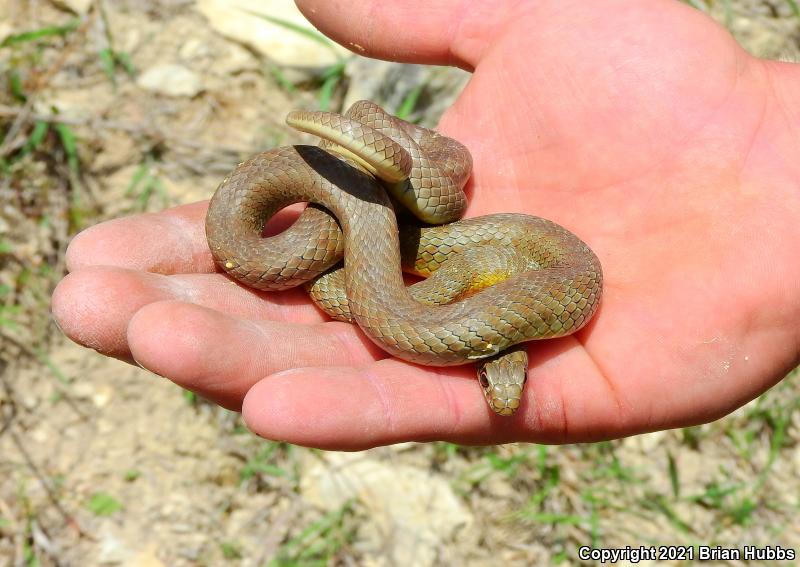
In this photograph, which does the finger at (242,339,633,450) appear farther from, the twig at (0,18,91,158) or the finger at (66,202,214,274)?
the twig at (0,18,91,158)

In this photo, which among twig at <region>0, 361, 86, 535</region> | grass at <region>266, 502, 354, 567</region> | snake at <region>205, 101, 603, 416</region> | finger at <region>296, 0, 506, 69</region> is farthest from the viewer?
twig at <region>0, 361, 86, 535</region>

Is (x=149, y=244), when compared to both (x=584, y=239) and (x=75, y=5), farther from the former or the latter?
(x=75, y=5)

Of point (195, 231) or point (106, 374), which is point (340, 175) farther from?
point (106, 374)

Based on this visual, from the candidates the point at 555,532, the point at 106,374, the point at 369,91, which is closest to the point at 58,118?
the point at 106,374

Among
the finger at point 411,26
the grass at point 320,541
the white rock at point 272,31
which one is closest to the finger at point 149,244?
the finger at point 411,26

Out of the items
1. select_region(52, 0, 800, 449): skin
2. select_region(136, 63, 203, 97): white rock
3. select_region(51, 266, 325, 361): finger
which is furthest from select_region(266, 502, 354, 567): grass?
select_region(136, 63, 203, 97): white rock

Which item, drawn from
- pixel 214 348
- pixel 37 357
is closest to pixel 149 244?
pixel 214 348

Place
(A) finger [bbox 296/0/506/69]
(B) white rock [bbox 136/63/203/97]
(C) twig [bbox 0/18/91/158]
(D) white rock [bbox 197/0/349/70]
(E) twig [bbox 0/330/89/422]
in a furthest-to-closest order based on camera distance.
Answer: (D) white rock [bbox 197/0/349/70], (B) white rock [bbox 136/63/203/97], (C) twig [bbox 0/18/91/158], (E) twig [bbox 0/330/89/422], (A) finger [bbox 296/0/506/69]
